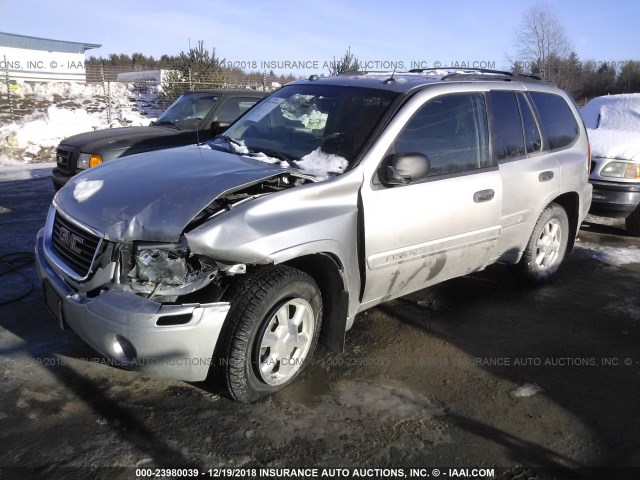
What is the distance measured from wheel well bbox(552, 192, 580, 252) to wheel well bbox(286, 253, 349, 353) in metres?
2.90

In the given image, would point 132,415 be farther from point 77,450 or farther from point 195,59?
point 195,59

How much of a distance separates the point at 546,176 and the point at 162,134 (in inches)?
198

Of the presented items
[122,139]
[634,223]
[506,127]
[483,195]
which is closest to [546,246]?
[506,127]

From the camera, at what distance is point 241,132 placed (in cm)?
432

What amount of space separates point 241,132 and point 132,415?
7.66 feet

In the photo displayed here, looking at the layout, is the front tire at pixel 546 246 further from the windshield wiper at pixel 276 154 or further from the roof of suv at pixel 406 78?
the windshield wiper at pixel 276 154

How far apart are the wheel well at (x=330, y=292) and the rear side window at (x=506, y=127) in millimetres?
1816

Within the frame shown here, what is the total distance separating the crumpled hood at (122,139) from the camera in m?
6.91

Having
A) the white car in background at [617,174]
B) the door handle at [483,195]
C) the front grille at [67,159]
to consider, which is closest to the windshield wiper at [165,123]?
the front grille at [67,159]

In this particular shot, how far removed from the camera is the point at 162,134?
7.38 meters

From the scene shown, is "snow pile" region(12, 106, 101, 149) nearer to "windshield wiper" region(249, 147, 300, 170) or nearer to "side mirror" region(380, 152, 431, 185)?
"windshield wiper" region(249, 147, 300, 170)

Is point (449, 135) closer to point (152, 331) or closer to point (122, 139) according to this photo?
point (152, 331)

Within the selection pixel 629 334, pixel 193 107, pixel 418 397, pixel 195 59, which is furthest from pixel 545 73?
pixel 418 397

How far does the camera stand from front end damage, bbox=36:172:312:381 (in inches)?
105
